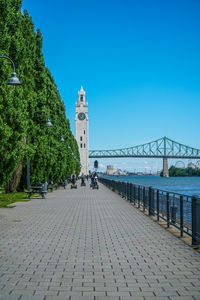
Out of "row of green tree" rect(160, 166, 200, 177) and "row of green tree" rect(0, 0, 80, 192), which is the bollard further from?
"row of green tree" rect(160, 166, 200, 177)

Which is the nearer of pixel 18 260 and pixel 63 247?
pixel 18 260

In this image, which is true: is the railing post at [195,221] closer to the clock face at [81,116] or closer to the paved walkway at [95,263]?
the paved walkway at [95,263]

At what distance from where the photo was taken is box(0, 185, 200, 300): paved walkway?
4824mm

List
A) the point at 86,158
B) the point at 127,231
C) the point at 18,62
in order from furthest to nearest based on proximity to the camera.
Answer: the point at 86,158 < the point at 18,62 < the point at 127,231

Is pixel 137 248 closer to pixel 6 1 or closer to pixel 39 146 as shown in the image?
pixel 6 1

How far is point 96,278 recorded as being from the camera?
542 centimetres

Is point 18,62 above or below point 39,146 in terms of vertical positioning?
above

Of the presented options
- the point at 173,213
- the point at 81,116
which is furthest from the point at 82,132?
the point at 173,213

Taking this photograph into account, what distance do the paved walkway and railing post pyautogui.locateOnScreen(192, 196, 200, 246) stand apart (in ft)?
0.93

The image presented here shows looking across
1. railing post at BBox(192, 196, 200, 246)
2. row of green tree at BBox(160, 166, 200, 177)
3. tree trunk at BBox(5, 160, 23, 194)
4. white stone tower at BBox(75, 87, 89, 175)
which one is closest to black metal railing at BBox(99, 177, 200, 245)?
railing post at BBox(192, 196, 200, 246)

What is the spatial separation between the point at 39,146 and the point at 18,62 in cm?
916

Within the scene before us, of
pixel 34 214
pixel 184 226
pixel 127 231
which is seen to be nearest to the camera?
pixel 184 226

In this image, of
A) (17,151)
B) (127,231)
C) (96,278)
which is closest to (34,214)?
(17,151)

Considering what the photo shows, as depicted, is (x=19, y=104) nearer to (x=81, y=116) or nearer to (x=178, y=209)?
(x=178, y=209)
